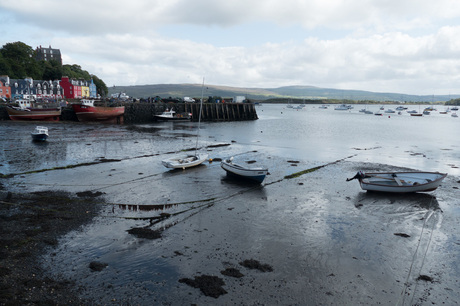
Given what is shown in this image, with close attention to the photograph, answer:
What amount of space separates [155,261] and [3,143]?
1209 inches

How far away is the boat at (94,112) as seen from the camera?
185ft

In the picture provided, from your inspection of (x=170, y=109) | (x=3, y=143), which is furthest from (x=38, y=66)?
(x=3, y=143)

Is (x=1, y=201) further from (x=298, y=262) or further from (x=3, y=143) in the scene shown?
(x=3, y=143)

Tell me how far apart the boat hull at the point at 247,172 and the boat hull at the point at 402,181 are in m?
6.07

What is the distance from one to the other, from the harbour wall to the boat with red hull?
5.91ft

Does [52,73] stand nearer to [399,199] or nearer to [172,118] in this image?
[172,118]

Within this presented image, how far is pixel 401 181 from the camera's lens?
1908 centimetres

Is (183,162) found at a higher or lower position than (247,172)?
lower

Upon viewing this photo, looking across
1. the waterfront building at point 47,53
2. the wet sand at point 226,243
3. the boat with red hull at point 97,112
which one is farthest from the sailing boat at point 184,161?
the waterfront building at point 47,53

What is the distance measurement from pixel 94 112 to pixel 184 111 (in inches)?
912

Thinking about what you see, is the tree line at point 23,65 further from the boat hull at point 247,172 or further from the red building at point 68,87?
the boat hull at point 247,172

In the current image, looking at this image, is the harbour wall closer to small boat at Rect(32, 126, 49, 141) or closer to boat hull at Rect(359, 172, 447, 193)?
small boat at Rect(32, 126, 49, 141)

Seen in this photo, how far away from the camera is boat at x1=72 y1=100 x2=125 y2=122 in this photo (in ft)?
185

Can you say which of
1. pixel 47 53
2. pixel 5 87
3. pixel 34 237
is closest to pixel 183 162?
pixel 34 237
